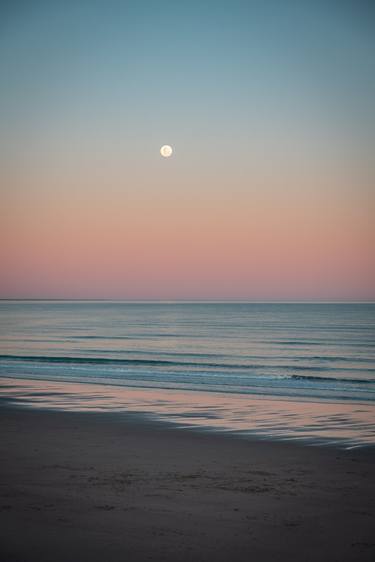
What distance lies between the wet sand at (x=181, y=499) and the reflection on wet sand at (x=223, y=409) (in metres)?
1.83

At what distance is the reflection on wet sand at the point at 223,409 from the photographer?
A: 15.8 m

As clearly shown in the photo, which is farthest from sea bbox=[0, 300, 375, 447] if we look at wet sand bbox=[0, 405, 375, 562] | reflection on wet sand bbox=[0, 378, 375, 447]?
wet sand bbox=[0, 405, 375, 562]

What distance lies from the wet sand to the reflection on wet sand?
1.83 m

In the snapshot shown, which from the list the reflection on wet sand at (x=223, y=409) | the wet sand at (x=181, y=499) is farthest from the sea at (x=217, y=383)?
the wet sand at (x=181, y=499)

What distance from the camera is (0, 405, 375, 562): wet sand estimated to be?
730cm

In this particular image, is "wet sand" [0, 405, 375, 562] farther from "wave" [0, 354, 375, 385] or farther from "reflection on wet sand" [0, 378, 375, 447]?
"wave" [0, 354, 375, 385]

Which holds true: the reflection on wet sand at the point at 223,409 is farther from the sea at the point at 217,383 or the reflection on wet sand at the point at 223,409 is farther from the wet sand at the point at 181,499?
the wet sand at the point at 181,499

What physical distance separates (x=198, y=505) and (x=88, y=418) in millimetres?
9349

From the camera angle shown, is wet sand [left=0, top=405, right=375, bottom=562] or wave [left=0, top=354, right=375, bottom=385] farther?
wave [left=0, top=354, right=375, bottom=385]

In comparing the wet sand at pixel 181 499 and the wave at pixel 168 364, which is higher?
the wet sand at pixel 181 499

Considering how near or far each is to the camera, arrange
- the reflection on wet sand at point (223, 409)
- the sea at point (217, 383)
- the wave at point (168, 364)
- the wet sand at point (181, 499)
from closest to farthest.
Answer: the wet sand at point (181, 499) → the reflection on wet sand at point (223, 409) → the sea at point (217, 383) → the wave at point (168, 364)

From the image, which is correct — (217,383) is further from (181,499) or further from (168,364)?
(181,499)

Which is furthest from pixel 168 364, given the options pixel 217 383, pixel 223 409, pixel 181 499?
pixel 181 499

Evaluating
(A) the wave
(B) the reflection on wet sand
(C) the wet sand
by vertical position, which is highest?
(C) the wet sand
